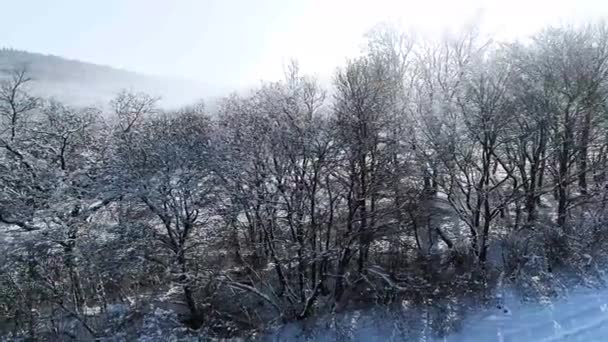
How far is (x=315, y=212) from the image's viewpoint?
1417cm

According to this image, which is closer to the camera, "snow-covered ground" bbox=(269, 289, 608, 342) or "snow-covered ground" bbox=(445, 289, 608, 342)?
"snow-covered ground" bbox=(445, 289, 608, 342)

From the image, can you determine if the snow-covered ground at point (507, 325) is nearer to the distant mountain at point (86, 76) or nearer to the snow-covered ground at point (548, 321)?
the snow-covered ground at point (548, 321)

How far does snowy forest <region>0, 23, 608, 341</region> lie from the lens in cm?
1322

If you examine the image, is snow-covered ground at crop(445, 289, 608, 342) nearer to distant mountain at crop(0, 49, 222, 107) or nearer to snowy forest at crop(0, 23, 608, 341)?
snowy forest at crop(0, 23, 608, 341)

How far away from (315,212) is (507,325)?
6.59m

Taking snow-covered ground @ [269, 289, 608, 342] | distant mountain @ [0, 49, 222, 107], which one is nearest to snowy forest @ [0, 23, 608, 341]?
snow-covered ground @ [269, 289, 608, 342]

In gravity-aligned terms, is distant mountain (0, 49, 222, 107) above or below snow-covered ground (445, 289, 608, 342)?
above

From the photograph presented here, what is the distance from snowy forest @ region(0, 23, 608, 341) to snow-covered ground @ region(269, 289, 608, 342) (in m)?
0.28

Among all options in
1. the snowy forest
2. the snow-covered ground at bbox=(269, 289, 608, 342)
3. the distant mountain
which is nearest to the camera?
the snow-covered ground at bbox=(269, 289, 608, 342)

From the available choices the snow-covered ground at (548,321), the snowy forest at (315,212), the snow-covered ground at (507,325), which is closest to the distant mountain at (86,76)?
the snowy forest at (315,212)

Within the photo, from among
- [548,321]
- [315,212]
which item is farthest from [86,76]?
[548,321]

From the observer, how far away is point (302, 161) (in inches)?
524

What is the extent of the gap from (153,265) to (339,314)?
730cm

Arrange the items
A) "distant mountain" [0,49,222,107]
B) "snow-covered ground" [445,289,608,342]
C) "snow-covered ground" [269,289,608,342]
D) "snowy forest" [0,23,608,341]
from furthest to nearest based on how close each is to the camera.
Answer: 1. "distant mountain" [0,49,222,107]
2. "snowy forest" [0,23,608,341]
3. "snow-covered ground" [269,289,608,342]
4. "snow-covered ground" [445,289,608,342]
